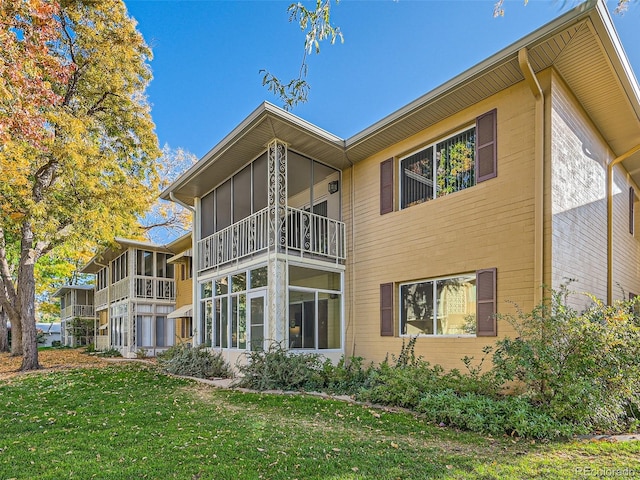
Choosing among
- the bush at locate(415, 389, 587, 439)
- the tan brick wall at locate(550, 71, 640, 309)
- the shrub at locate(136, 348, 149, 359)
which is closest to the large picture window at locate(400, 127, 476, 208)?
the tan brick wall at locate(550, 71, 640, 309)

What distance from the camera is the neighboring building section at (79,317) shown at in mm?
30633

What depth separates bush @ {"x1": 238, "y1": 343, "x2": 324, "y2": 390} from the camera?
874 centimetres

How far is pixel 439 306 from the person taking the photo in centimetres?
871

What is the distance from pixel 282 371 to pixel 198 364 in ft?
11.4

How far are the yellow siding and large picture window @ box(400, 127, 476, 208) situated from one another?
190 millimetres

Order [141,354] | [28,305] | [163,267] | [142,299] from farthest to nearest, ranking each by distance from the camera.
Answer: [163,267], [142,299], [141,354], [28,305]

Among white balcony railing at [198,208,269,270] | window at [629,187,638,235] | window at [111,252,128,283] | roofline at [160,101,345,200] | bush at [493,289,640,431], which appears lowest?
bush at [493,289,640,431]

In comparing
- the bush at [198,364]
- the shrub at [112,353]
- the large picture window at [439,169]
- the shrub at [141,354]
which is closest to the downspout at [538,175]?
the large picture window at [439,169]

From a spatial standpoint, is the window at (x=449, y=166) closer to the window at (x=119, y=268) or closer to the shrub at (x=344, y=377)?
the shrub at (x=344, y=377)

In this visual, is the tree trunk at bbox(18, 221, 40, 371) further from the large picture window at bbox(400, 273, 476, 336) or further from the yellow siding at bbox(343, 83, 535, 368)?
the large picture window at bbox(400, 273, 476, 336)

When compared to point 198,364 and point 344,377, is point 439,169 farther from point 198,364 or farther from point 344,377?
point 198,364

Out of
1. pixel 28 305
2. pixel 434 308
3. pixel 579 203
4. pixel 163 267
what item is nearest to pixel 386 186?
pixel 434 308

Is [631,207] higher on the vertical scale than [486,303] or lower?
higher

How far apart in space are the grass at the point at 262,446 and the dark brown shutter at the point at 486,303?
7.53ft
